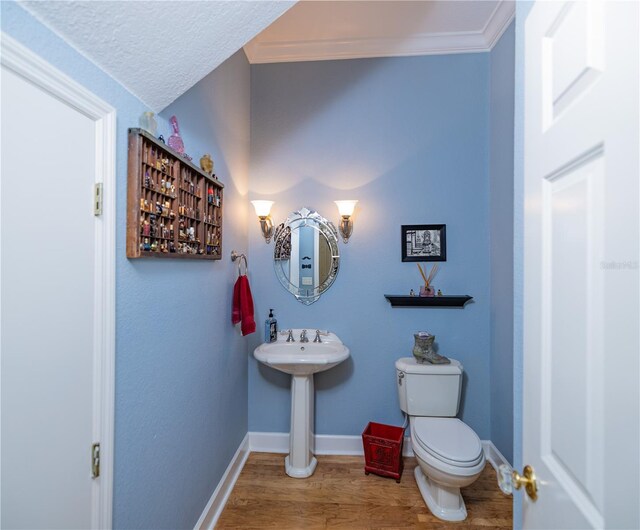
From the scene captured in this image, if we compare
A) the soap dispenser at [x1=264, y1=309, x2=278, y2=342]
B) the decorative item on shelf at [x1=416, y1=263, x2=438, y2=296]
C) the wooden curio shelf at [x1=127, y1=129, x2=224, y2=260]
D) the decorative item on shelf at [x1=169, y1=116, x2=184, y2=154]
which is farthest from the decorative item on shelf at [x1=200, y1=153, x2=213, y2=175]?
the decorative item on shelf at [x1=416, y1=263, x2=438, y2=296]

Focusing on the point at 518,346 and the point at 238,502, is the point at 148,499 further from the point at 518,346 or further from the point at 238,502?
the point at 518,346

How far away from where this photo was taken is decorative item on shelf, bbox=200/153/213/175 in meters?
1.62

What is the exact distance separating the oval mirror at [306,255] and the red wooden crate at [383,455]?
1.05 meters

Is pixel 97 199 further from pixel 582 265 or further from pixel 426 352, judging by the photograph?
pixel 426 352

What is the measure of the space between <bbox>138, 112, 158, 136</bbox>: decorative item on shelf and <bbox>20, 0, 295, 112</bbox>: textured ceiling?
0.18ft

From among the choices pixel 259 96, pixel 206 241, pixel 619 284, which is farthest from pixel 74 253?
pixel 259 96

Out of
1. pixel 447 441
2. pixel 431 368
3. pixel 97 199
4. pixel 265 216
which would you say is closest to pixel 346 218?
pixel 265 216

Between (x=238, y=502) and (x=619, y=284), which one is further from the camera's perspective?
(x=238, y=502)

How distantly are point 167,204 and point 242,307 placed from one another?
3.24ft

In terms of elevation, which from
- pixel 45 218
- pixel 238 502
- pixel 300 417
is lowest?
pixel 238 502

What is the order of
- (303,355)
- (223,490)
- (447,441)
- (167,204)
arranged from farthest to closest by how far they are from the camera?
1. (303,355)
2. (223,490)
3. (447,441)
4. (167,204)

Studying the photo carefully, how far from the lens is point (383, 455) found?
2105 millimetres

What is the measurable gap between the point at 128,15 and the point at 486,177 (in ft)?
7.48

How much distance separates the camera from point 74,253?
0.86 m
